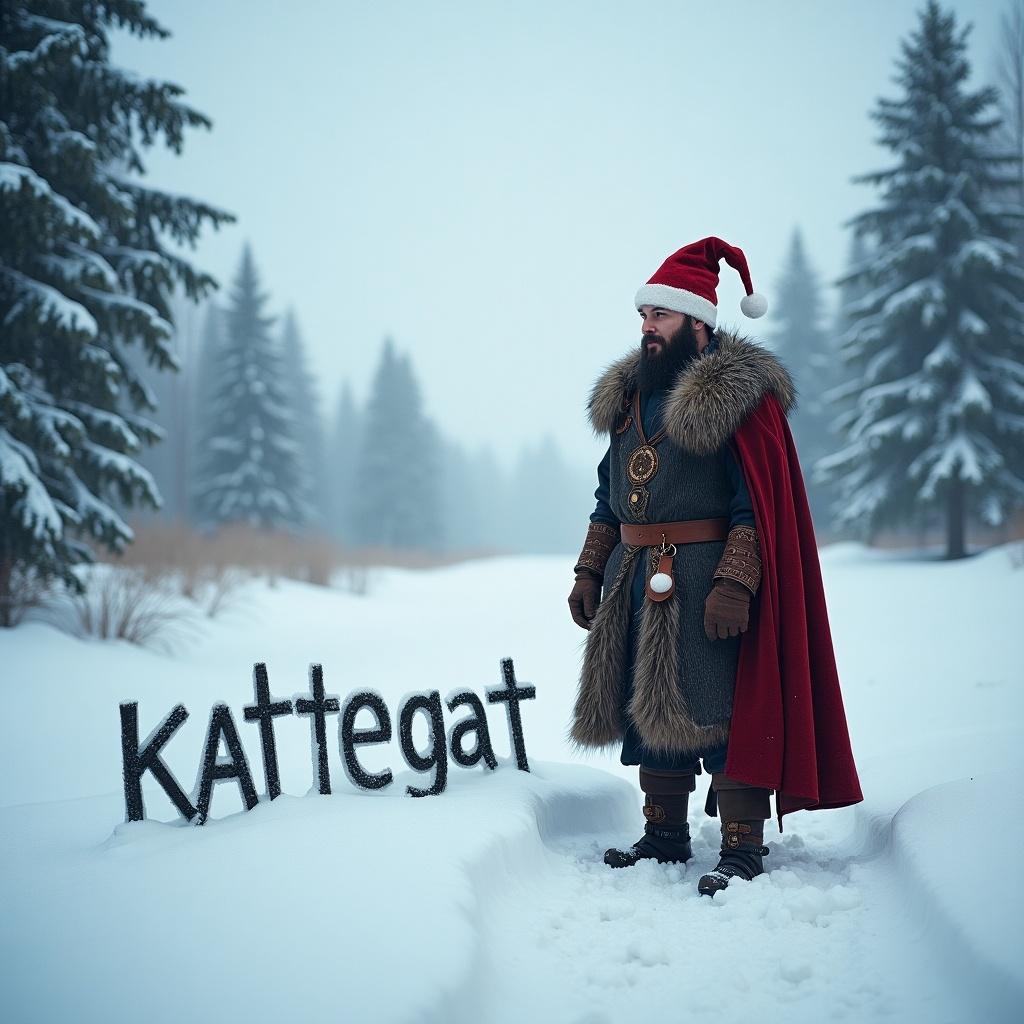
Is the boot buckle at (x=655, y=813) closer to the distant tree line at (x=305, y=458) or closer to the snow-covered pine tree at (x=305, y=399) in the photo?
the distant tree line at (x=305, y=458)

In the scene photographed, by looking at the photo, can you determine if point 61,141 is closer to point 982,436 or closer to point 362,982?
point 362,982

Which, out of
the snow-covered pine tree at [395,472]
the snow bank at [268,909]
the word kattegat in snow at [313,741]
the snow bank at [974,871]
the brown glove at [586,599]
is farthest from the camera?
the snow-covered pine tree at [395,472]

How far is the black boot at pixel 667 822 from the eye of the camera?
3.06 metres

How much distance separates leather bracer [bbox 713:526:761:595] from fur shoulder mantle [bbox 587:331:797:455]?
1.09ft

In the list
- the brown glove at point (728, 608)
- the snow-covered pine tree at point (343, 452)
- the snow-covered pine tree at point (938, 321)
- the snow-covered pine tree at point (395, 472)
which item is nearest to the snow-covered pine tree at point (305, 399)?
the snow-covered pine tree at point (395, 472)

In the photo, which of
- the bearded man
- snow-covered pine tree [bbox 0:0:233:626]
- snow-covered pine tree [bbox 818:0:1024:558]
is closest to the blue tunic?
the bearded man

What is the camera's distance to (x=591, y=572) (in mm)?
3443

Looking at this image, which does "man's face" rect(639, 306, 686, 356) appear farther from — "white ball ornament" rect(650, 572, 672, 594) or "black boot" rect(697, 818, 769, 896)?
"black boot" rect(697, 818, 769, 896)

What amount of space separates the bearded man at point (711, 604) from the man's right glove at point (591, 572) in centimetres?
14

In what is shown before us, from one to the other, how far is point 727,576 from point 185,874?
6.44ft

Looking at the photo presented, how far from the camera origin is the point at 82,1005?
174 centimetres

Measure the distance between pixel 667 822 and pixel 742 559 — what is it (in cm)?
111

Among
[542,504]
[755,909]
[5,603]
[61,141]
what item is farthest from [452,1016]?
[542,504]

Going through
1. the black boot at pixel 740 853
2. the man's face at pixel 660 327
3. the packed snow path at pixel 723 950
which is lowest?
the packed snow path at pixel 723 950
